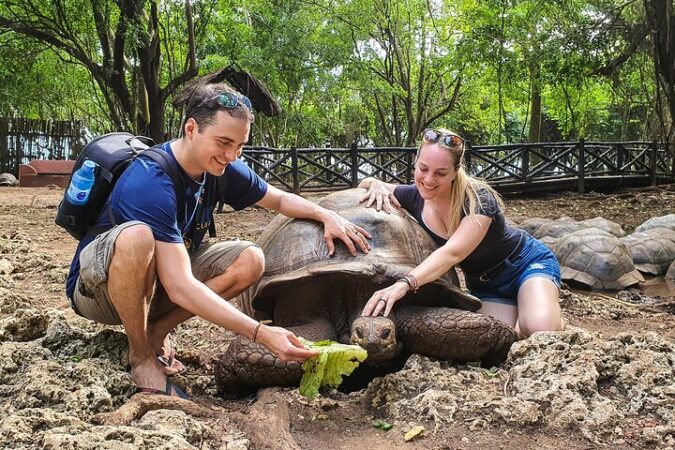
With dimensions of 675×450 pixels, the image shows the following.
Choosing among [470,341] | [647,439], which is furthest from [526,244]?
[647,439]

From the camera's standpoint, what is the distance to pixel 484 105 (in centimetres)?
2728

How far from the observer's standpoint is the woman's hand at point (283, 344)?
7.04ft

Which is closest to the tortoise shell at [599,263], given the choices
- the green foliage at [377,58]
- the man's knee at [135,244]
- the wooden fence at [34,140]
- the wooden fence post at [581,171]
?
the man's knee at [135,244]

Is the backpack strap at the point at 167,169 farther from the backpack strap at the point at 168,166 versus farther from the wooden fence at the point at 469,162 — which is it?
the wooden fence at the point at 469,162

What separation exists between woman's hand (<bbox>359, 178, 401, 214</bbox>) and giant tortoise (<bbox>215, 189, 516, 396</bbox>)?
7 cm

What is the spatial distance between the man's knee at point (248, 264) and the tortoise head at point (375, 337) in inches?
20.6

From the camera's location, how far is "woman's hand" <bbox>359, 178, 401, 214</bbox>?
10.9 feet

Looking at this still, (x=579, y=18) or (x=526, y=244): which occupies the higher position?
(x=579, y=18)

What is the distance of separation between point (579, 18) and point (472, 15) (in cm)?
474

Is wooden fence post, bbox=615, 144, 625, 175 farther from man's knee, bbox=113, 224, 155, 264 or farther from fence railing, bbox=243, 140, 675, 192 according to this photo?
man's knee, bbox=113, 224, 155, 264

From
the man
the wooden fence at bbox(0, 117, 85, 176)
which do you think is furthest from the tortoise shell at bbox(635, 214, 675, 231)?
the wooden fence at bbox(0, 117, 85, 176)

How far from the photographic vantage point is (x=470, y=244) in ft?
9.85

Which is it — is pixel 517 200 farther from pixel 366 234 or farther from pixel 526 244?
pixel 366 234

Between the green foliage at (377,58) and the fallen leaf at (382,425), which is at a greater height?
the green foliage at (377,58)
